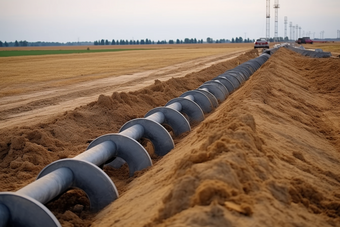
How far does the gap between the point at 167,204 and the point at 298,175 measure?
1728 mm

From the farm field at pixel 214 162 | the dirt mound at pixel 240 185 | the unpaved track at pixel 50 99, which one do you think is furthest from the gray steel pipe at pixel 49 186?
the unpaved track at pixel 50 99

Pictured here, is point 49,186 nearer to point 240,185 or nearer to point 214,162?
point 214,162

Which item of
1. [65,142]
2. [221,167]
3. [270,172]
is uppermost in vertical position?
[221,167]

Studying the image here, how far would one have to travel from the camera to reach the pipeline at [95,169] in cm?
325

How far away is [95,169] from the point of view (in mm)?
4023

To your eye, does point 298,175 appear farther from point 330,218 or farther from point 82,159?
point 82,159

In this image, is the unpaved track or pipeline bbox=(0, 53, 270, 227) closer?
pipeline bbox=(0, 53, 270, 227)

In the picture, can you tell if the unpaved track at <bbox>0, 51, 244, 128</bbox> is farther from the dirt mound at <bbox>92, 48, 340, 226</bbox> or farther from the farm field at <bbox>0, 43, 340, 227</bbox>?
the dirt mound at <bbox>92, 48, 340, 226</bbox>

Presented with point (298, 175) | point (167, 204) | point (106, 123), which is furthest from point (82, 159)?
point (106, 123)

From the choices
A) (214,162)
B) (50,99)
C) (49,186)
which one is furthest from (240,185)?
(50,99)

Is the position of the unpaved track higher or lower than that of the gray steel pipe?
lower

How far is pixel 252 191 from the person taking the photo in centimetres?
310

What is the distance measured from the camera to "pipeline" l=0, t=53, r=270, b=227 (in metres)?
3.25

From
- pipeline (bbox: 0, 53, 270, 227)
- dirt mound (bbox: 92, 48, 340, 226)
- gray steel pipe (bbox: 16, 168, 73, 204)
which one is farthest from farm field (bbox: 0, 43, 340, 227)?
gray steel pipe (bbox: 16, 168, 73, 204)
